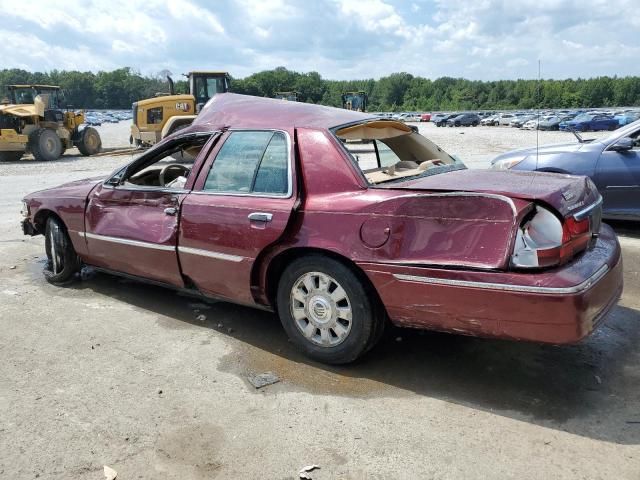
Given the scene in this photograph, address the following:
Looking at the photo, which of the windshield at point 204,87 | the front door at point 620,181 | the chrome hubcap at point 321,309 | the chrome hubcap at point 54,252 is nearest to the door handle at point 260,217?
the chrome hubcap at point 321,309

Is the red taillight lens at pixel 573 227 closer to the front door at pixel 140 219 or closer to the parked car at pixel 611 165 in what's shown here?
the front door at pixel 140 219

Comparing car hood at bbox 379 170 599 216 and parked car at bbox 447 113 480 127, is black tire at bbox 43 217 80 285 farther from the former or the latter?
parked car at bbox 447 113 480 127

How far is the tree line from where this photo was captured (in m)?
103

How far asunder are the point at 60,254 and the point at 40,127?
17.0m

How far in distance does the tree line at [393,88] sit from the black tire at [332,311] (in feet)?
304

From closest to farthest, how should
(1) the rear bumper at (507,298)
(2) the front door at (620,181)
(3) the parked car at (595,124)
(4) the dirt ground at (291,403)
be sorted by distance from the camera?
(4) the dirt ground at (291,403) → (1) the rear bumper at (507,298) → (2) the front door at (620,181) → (3) the parked car at (595,124)

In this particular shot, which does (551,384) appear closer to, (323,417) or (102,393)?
(323,417)

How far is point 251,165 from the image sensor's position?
13.5ft

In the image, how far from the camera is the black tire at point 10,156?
798 inches

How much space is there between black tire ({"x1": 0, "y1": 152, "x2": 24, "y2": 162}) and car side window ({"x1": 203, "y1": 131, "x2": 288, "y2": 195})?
19263 mm

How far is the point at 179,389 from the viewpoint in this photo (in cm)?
351

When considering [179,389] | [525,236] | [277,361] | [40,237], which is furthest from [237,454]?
[40,237]

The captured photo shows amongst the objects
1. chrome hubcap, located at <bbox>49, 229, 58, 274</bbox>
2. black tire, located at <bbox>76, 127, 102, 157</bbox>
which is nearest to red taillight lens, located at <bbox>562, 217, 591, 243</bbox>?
chrome hubcap, located at <bbox>49, 229, 58, 274</bbox>

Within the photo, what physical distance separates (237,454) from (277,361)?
107 cm
